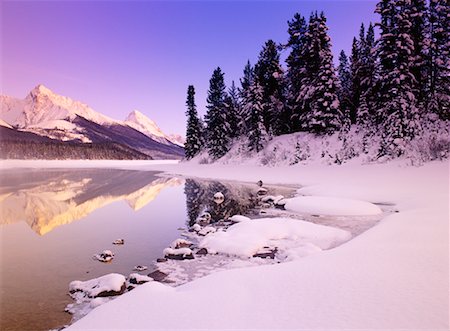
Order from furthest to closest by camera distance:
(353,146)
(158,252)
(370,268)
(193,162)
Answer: (193,162), (353,146), (158,252), (370,268)

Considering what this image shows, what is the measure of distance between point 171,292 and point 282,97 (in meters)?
37.0

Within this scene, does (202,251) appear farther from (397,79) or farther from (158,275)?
(397,79)

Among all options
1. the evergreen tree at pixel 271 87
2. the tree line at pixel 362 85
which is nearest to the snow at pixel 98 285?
the tree line at pixel 362 85

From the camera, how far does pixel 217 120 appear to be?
45594mm

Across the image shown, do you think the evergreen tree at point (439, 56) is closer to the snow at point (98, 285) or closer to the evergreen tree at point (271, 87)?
the evergreen tree at point (271, 87)

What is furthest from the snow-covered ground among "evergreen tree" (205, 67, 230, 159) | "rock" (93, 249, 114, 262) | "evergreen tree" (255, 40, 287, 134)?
"evergreen tree" (205, 67, 230, 159)

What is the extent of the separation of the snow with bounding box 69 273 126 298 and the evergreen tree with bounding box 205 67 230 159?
38351 millimetres

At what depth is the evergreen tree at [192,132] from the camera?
54.6m

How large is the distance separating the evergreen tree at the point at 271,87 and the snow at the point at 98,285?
3339 cm

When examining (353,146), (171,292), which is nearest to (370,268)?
(171,292)

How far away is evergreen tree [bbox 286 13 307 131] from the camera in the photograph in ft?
116

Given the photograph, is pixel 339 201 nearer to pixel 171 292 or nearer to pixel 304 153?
pixel 171 292

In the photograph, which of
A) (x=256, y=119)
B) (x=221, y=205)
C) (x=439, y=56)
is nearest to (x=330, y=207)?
(x=221, y=205)

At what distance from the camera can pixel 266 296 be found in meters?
3.88
